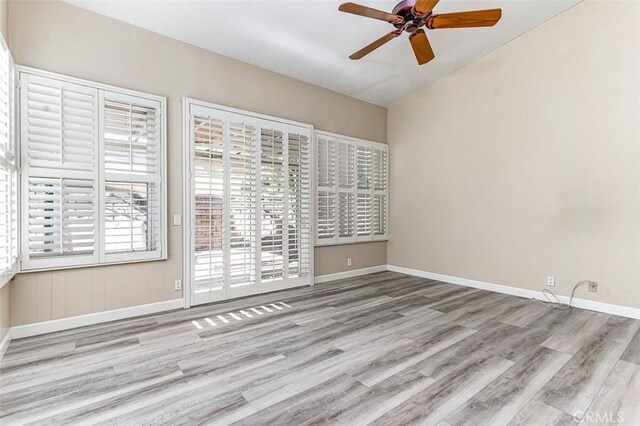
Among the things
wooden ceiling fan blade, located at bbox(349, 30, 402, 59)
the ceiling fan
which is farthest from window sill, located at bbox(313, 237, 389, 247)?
the ceiling fan

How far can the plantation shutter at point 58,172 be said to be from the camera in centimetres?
286

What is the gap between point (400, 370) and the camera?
2.32 metres

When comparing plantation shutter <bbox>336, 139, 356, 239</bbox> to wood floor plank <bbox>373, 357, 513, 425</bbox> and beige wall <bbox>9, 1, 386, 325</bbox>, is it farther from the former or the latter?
wood floor plank <bbox>373, 357, 513, 425</bbox>

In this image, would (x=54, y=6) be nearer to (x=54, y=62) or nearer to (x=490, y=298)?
(x=54, y=62)

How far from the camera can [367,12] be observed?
2584 millimetres

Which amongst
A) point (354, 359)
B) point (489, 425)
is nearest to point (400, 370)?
point (354, 359)

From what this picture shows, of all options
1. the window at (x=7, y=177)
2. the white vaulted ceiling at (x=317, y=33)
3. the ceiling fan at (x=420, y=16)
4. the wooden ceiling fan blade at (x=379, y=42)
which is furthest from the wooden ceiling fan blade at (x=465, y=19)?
the window at (x=7, y=177)

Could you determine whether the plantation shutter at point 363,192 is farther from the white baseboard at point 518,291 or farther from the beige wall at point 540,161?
the white baseboard at point 518,291

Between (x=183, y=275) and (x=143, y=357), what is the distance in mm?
1287

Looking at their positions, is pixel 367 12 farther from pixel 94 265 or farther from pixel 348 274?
pixel 348 274

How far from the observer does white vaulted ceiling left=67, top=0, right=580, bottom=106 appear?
129 inches

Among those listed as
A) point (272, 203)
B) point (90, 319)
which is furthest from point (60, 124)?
point (272, 203)

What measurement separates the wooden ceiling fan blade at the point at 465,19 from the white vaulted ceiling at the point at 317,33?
2.85 ft

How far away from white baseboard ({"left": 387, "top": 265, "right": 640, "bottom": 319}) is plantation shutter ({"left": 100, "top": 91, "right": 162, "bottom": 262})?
4117 millimetres
